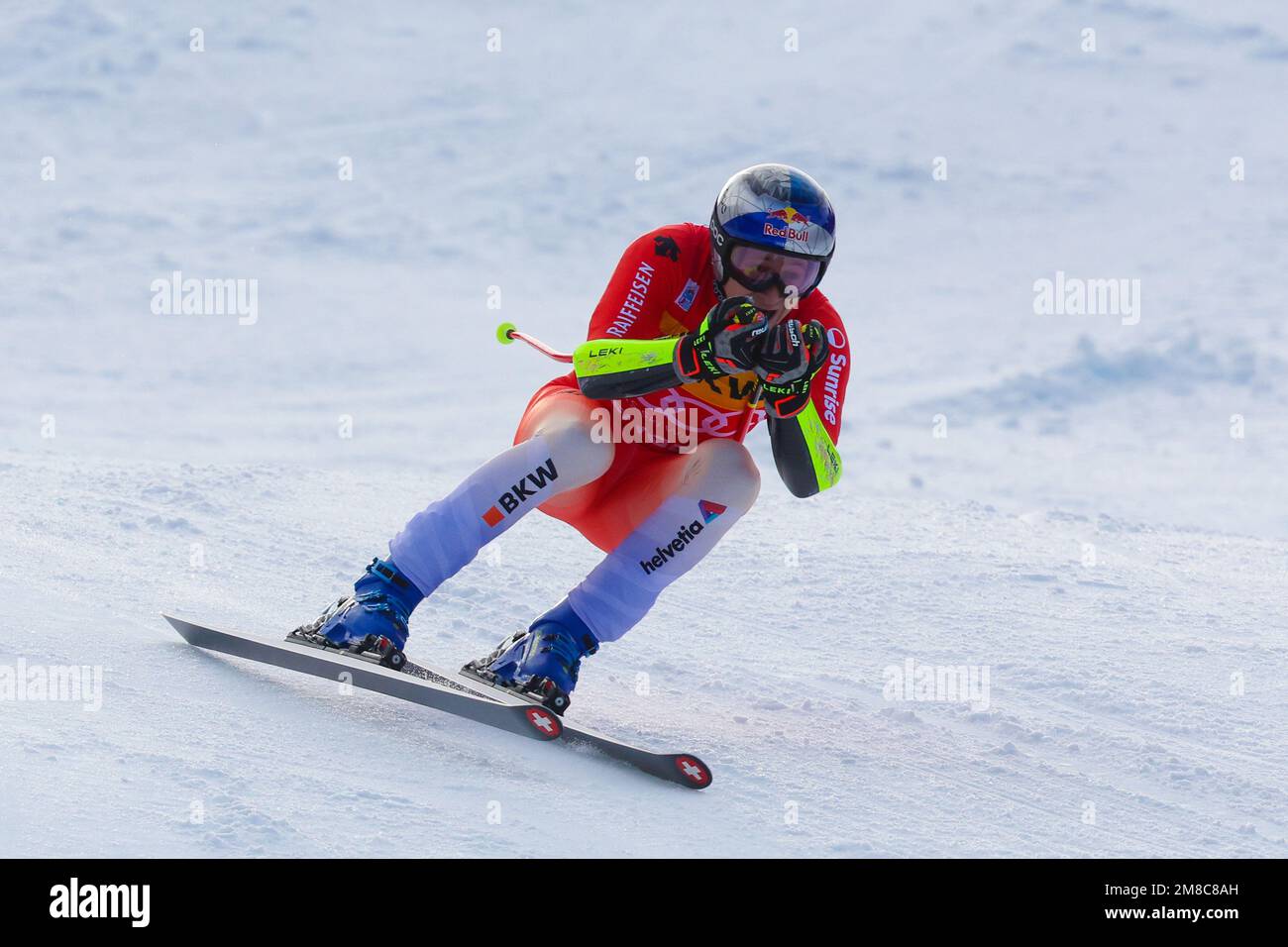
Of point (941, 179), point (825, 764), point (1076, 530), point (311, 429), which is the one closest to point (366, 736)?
point (825, 764)

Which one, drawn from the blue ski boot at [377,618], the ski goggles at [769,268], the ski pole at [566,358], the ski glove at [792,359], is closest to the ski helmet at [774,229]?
the ski goggles at [769,268]

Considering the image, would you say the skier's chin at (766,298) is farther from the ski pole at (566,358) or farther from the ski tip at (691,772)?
the ski tip at (691,772)

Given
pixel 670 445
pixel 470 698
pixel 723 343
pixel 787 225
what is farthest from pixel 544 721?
pixel 787 225

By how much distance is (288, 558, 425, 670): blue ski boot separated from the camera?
4023mm

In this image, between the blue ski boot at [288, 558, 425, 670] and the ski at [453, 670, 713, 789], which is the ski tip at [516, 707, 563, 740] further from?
the blue ski boot at [288, 558, 425, 670]

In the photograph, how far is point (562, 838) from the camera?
10.8 feet

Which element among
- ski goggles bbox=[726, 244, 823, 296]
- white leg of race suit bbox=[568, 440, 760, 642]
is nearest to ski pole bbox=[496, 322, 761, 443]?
white leg of race suit bbox=[568, 440, 760, 642]

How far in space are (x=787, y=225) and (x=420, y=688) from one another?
1.53 metres

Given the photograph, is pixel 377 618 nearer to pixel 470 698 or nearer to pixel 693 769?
pixel 470 698

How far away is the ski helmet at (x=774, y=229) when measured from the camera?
392 centimetres

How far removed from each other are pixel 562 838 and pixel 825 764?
1.09m

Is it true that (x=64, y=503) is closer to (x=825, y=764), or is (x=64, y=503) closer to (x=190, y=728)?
(x=190, y=728)

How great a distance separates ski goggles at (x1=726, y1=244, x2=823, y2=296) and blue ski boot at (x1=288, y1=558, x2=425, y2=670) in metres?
1.22

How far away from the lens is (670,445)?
4262 mm
